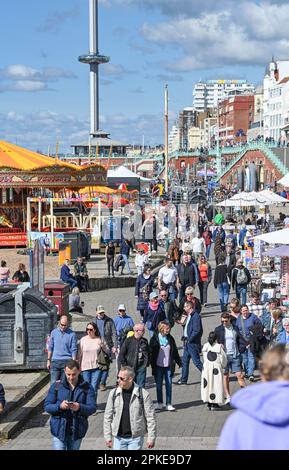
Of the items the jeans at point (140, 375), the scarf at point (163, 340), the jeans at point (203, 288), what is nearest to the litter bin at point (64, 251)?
the jeans at point (203, 288)

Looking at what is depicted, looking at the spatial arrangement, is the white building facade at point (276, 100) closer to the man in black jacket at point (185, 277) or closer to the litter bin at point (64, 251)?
the litter bin at point (64, 251)

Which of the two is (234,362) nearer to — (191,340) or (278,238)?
(191,340)

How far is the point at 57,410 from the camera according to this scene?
743 cm

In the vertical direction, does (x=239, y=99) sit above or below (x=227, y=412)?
above

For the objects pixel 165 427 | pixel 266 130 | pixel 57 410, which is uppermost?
pixel 266 130

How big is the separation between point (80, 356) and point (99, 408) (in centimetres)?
74

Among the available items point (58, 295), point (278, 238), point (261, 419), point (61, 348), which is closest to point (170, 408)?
point (61, 348)

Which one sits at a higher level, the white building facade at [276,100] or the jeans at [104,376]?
the white building facade at [276,100]

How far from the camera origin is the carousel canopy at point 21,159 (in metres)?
38.1

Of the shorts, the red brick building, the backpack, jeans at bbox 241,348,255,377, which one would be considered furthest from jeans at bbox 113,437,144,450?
the red brick building

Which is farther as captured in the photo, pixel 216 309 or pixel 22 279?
pixel 216 309

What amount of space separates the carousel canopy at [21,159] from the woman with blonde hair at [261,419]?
3515cm

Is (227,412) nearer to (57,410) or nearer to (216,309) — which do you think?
(57,410)

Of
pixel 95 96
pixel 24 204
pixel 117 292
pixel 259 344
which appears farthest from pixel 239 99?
pixel 259 344
